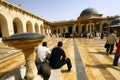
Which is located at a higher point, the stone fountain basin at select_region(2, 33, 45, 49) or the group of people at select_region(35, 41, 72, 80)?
the stone fountain basin at select_region(2, 33, 45, 49)

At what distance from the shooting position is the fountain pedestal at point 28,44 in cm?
279

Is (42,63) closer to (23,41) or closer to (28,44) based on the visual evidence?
(28,44)

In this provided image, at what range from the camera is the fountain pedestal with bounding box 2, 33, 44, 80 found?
279 cm

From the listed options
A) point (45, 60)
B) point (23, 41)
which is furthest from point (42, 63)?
point (23, 41)

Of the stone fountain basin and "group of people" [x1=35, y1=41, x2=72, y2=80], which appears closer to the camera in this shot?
the stone fountain basin

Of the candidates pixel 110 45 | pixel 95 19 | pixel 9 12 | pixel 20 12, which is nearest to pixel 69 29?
pixel 95 19

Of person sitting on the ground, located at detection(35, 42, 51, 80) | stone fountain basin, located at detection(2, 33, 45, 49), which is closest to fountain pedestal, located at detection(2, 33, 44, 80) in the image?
stone fountain basin, located at detection(2, 33, 45, 49)

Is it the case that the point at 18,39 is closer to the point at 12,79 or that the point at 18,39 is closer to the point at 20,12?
the point at 12,79

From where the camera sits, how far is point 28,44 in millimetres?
2898

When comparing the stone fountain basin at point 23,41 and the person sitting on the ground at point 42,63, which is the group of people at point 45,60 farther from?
the stone fountain basin at point 23,41

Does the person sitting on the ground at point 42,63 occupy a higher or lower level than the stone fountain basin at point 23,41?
lower

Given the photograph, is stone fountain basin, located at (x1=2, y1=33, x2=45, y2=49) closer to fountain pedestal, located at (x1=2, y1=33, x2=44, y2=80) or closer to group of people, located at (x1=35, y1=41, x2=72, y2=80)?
fountain pedestal, located at (x1=2, y1=33, x2=44, y2=80)

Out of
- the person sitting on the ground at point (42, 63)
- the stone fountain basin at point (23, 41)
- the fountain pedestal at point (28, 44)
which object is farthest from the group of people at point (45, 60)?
the stone fountain basin at point (23, 41)

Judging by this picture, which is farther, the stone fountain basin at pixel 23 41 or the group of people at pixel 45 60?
the group of people at pixel 45 60
